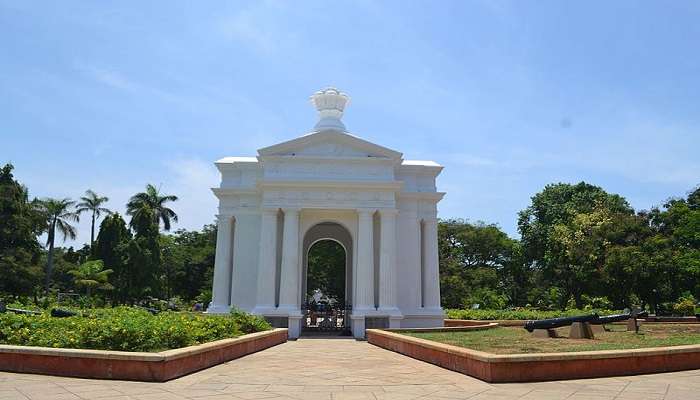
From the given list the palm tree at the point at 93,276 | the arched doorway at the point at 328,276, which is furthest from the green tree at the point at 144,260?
the arched doorway at the point at 328,276

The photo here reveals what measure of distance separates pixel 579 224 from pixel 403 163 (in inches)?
892


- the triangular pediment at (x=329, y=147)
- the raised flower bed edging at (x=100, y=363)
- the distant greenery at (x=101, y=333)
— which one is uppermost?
the triangular pediment at (x=329, y=147)

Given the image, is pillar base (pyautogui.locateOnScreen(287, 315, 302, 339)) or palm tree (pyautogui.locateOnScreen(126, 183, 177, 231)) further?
palm tree (pyautogui.locateOnScreen(126, 183, 177, 231))

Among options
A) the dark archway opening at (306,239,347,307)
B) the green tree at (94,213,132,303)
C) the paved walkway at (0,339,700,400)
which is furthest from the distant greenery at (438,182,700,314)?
the paved walkway at (0,339,700,400)

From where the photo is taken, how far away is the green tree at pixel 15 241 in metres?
43.1

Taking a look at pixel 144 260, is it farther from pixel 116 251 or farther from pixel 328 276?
pixel 328 276

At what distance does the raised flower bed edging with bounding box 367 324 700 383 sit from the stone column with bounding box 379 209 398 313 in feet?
46.9

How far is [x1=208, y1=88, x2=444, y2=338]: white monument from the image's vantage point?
2644cm

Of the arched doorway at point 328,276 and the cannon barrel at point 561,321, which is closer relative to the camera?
Answer: the cannon barrel at point 561,321

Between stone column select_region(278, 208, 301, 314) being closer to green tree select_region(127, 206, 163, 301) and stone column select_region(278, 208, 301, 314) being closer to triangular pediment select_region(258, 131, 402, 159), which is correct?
triangular pediment select_region(258, 131, 402, 159)

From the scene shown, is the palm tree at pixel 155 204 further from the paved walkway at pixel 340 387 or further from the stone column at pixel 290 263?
the paved walkway at pixel 340 387

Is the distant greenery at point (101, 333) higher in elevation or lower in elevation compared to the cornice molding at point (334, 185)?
lower

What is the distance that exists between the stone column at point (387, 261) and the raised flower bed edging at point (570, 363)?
46.9ft

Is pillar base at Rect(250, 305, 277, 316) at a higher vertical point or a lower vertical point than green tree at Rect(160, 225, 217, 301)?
lower
